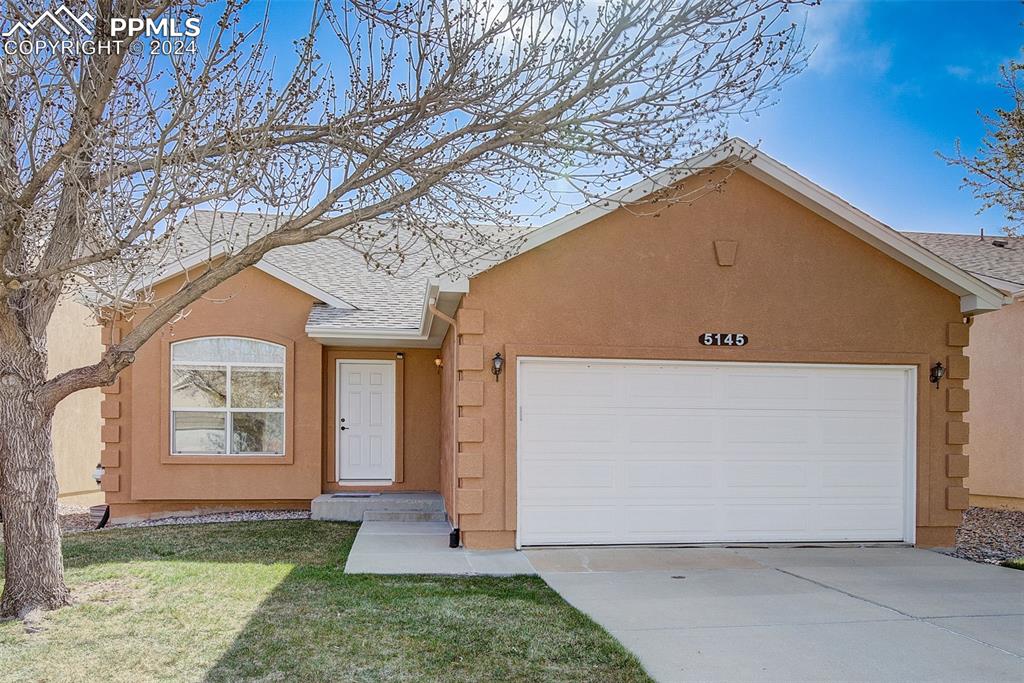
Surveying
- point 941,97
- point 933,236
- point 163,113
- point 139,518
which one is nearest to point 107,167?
point 163,113

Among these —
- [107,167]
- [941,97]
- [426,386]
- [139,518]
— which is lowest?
[139,518]

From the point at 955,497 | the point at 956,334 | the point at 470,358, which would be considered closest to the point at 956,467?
the point at 955,497

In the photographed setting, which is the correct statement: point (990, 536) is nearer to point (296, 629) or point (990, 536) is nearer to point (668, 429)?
point (668, 429)

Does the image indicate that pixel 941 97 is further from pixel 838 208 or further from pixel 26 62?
pixel 26 62

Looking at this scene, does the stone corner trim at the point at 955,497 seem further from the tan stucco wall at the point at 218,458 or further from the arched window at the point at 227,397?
the arched window at the point at 227,397

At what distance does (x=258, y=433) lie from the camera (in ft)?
39.4

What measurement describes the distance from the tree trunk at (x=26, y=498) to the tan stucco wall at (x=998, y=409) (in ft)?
43.6

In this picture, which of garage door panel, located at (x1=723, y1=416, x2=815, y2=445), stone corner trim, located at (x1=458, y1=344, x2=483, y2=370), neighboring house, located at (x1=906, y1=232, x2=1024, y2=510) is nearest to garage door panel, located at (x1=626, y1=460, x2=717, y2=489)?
garage door panel, located at (x1=723, y1=416, x2=815, y2=445)

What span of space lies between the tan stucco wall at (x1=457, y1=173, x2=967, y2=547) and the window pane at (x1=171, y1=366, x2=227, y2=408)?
493 cm

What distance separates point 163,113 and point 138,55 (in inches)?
18.4

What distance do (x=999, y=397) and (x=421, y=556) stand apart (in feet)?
33.1

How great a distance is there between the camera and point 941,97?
36.2 feet

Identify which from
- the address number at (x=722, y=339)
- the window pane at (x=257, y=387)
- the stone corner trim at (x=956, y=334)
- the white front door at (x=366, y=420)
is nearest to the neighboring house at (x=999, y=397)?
the stone corner trim at (x=956, y=334)

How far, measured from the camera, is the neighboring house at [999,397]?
12.7 meters
